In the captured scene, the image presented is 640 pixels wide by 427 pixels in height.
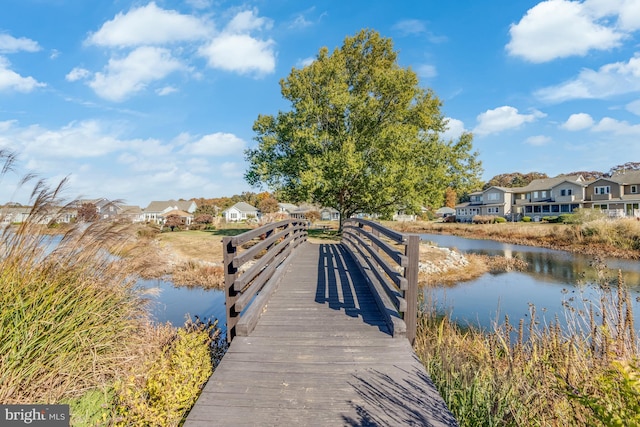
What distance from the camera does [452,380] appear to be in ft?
13.6

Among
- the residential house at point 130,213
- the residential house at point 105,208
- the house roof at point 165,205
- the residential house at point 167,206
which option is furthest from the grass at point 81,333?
the house roof at point 165,205

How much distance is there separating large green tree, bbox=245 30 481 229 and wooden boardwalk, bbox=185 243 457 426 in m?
13.6

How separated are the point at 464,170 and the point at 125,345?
76.7 feet

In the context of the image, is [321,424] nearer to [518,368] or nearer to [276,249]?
[518,368]

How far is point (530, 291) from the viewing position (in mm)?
13266

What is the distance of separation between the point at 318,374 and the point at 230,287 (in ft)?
5.81

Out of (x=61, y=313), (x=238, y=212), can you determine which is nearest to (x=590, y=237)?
(x=61, y=313)

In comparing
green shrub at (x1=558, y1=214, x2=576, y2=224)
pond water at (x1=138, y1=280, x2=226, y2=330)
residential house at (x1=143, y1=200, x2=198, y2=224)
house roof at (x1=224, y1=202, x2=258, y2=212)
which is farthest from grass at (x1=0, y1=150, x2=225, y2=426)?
residential house at (x1=143, y1=200, x2=198, y2=224)

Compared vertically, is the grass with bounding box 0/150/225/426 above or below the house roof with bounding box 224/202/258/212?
below

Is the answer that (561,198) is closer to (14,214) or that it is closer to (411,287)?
(411,287)

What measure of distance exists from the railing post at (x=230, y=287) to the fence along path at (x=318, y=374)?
0.02 metres

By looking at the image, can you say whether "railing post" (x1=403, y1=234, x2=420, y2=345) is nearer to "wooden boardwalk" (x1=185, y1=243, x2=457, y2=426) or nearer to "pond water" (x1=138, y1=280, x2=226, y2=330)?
"wooden boardwalk" (x1=185, y1=243, x2=457, y2=426)

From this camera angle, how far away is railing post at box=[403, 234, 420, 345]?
177 inches

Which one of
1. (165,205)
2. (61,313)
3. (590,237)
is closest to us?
(61,313)
